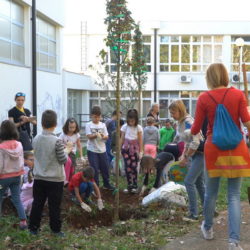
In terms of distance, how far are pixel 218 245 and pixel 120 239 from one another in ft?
3.83

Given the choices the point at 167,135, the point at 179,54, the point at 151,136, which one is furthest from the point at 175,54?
the point at 151,136

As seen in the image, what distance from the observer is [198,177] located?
593 cm

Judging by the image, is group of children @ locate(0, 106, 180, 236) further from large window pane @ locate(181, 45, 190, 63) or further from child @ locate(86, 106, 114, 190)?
large window pane @ locate(181, 45, 190, 63)

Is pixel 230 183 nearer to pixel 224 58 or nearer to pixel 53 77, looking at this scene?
pixel 53 77

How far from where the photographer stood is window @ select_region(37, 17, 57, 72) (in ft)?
59.1

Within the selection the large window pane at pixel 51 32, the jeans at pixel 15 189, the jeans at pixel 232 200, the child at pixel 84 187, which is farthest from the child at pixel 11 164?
the large window pane at pixel 51 32

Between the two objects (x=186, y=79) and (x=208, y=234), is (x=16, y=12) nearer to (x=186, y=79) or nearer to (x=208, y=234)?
(x=208, y=234)

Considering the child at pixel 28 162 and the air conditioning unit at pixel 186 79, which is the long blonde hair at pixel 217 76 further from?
the air conditioning unit at pixel 186 79

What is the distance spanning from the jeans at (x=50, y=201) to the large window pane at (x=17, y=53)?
11.1m

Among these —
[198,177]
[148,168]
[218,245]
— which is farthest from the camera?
[148,168]

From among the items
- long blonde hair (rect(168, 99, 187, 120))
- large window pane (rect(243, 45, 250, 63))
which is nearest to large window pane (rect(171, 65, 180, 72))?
large window pane (rect(243, 45, 250, 63))

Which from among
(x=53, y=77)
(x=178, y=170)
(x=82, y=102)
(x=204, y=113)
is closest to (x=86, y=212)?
(x=178, y=170)

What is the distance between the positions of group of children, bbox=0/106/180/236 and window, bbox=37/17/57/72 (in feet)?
31.8

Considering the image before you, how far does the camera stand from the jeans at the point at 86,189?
702 cm
